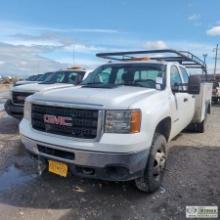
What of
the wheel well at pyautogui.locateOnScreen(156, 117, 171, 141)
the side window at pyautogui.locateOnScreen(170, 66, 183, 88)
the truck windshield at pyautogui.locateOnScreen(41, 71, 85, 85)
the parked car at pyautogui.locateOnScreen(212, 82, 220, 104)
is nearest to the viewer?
the wheel well at pyautogui.locateOnScreen(156, 117, 171, 141)

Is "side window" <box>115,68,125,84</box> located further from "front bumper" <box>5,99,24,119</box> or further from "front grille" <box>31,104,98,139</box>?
"front bumper" <box>5,99,24,119</box>

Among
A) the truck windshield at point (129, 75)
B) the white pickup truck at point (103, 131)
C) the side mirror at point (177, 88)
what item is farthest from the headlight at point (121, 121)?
the side mirror at point (177, 88)

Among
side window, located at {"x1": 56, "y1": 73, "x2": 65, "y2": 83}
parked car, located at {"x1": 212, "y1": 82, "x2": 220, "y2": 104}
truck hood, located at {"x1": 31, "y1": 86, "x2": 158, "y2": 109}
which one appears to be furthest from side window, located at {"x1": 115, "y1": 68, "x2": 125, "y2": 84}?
parked car, located at {"x1": 212, "y1": 82, "x2": 220, "y2": 104}

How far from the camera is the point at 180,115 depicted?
596 cm

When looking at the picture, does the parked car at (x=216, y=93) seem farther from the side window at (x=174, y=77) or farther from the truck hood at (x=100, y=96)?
the truck hood at (x=100, y=96)

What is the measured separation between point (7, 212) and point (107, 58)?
13.8 ft

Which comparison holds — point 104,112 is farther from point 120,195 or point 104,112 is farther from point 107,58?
point 107,58

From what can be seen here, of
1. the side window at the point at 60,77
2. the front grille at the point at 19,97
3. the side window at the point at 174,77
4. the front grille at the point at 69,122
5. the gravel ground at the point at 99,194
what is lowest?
the gravel ground at the point at 99,194

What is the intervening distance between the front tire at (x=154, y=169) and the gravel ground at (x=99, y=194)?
0.17 meters

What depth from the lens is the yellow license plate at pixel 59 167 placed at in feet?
13.9

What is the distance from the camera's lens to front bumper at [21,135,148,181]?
3.90m

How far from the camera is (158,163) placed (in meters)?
4.68

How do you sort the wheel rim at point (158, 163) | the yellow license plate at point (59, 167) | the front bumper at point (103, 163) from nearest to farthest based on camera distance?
the front bumper at point (103, 163) < the yellow license plate at point (59, 167) < the wheel rim at point (158, 163)

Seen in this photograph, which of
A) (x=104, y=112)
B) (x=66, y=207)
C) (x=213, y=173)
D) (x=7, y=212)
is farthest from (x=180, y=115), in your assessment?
(x=7, y=212)
